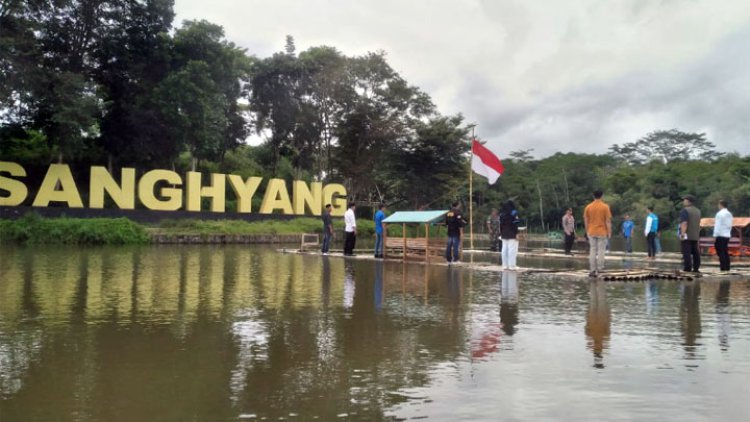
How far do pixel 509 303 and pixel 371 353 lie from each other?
4013 millimetres

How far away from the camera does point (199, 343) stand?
6316 mm

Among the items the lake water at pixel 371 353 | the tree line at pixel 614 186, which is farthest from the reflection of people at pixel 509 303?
the tree line at pixel 614 186

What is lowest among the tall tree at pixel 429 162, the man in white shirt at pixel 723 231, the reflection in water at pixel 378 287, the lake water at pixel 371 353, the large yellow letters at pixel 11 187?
the lake water at pixel 371 353

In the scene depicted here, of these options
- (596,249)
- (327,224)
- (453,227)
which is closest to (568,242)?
(453,227)

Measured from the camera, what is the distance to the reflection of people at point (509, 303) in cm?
741

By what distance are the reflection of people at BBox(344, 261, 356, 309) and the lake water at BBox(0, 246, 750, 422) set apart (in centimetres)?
12

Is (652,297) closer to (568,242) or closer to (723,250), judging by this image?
(723,250)

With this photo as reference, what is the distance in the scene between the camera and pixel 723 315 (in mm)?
8180

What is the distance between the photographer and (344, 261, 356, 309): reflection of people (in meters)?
9.33

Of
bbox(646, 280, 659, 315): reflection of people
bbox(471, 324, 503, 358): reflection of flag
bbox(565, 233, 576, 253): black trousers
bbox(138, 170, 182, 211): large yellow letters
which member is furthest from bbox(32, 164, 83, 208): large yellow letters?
bbox(471, 324, 503, 358): reflection of flag

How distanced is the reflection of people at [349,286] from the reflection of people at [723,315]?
468 cm


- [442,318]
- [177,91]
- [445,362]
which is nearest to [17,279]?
[442,318]

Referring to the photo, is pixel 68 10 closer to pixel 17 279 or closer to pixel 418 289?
pixel 17 279

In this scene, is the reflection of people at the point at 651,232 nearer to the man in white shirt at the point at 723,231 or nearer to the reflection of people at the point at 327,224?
the man in white shirt at the point at 723,231
